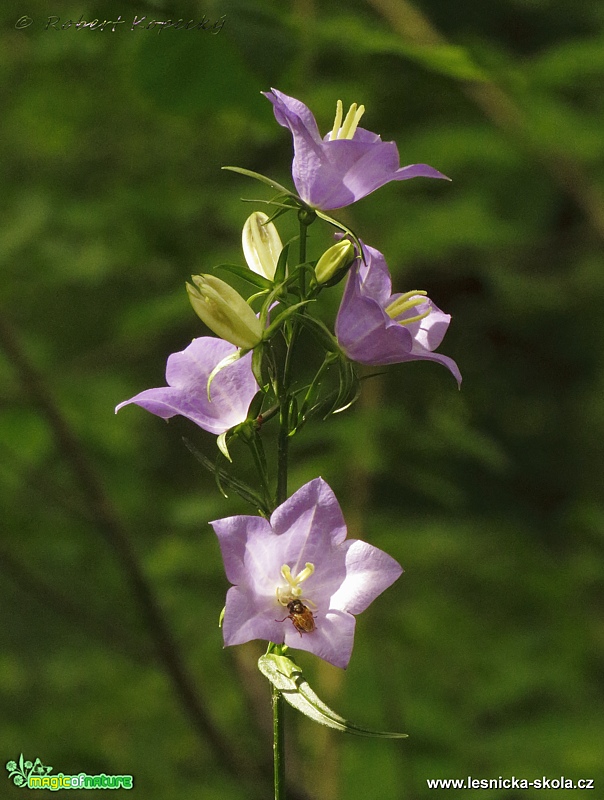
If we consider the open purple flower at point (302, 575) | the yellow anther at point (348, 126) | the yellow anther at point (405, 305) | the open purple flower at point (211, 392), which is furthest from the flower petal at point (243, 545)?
the yellow anther at point (348, 126)

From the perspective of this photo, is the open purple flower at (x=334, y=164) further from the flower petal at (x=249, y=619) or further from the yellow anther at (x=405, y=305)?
the flower petal at (x=249, y=619)

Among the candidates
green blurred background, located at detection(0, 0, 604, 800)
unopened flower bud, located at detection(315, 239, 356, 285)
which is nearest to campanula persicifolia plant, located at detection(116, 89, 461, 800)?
unopened flower bud, located at detection(315, 239, 356, 285)

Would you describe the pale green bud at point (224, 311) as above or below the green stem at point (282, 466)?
above

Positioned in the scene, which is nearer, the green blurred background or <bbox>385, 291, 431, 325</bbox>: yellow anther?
<bbox>385, 291, 431, 325</bbox>: yellow anther

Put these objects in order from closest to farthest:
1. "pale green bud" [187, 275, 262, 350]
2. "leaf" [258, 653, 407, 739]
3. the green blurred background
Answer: "leaf" [258, 653, 407, 739]
"pale green bud" [187, 275, 262, 350]
the green blurred background

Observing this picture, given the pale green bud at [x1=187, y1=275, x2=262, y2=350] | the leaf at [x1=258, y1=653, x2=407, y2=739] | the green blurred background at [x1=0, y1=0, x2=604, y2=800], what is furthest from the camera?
the green blurred background at [x1=0, y1=0, x2=604, y2=800]

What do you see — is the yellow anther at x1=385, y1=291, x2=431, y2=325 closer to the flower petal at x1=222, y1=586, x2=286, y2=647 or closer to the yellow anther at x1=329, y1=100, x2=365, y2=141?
the yellow anther at x1=329, y1=100, x2=365, y2=141

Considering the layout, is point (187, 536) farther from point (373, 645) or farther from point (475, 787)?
point (475, 787)

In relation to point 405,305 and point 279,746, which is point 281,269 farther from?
point 279,746
